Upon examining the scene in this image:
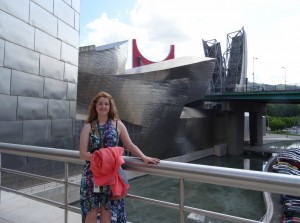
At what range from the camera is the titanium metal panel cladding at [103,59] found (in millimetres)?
18625

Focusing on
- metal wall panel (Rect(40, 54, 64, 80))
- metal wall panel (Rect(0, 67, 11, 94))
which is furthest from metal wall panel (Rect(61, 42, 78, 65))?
metal wall panel (Rect(0, 67, 11, 94))

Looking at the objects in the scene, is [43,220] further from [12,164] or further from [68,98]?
[68,98]

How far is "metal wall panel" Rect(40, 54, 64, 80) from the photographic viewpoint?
7.25m

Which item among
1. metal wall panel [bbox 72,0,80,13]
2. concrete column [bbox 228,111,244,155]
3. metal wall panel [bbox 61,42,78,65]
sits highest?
metal wall panel [bbox 72,0,80,13]

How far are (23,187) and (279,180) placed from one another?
26.7ft

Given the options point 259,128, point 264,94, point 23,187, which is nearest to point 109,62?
point 23,187

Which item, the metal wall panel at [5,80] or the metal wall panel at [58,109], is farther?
the metal wall panel at [58,109]

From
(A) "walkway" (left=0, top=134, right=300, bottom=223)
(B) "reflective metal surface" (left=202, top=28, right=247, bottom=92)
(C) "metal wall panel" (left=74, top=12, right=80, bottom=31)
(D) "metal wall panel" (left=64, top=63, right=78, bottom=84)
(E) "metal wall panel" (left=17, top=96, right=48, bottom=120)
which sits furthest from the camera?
(B) "reflective metal surface" (left=202, top=28, right=247, bottom=92)

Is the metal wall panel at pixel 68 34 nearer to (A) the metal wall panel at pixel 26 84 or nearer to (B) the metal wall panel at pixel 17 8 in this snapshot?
(B) the metal wall panel at pixel 17 8

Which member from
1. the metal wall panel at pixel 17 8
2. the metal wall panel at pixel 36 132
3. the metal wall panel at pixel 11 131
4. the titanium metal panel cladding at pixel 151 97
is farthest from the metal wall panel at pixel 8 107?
the titanium metal panel cladding at pixel 151 97

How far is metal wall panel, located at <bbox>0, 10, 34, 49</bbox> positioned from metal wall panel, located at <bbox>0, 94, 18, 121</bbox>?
129cm

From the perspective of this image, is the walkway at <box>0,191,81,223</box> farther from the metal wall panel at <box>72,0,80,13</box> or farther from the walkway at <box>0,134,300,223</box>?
the metal wall panel at <box>72,0,80,13</box>

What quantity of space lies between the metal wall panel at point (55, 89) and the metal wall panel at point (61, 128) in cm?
69

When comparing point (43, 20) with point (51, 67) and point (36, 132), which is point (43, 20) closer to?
point (51, 67)
